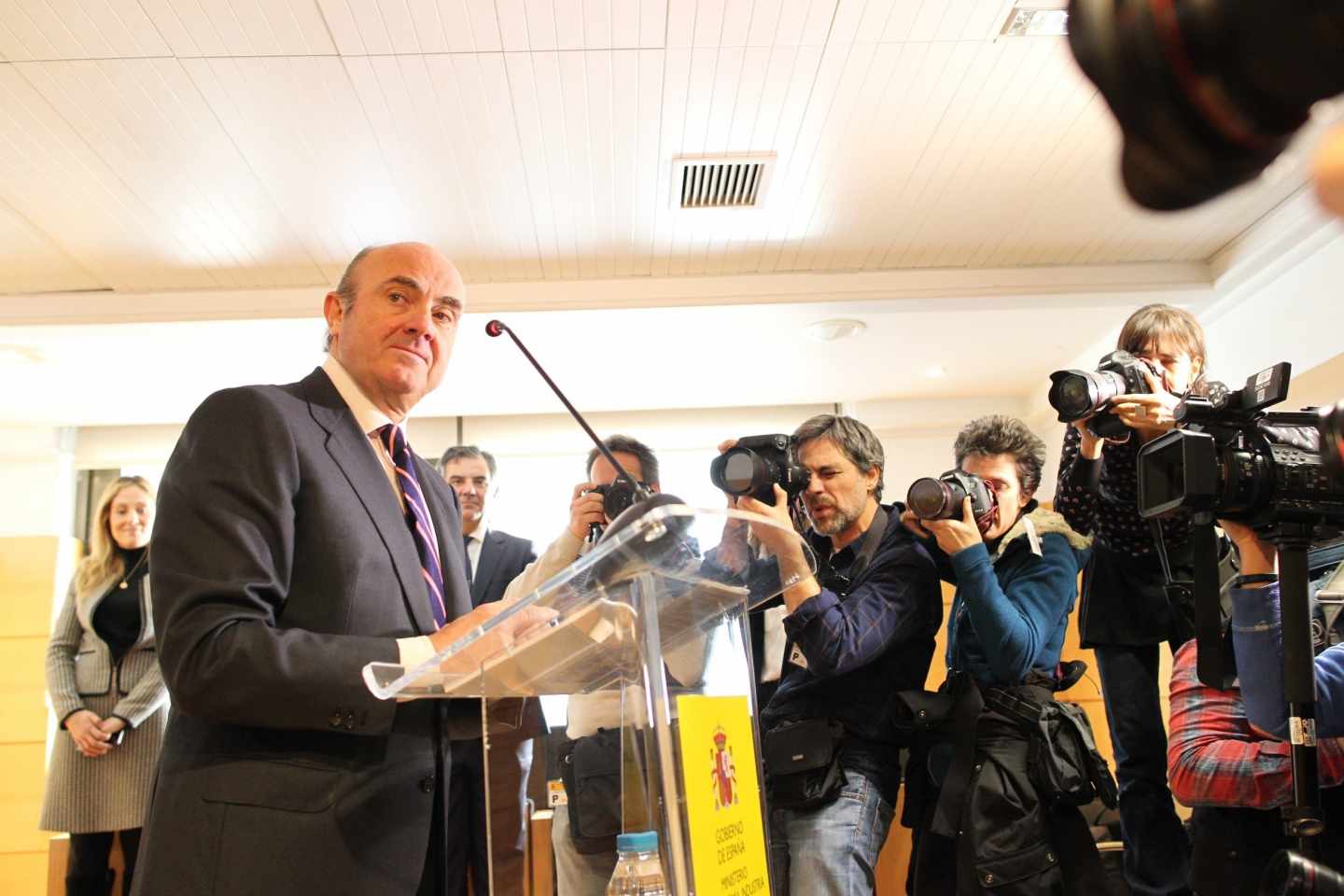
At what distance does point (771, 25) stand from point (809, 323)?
7.75 ft

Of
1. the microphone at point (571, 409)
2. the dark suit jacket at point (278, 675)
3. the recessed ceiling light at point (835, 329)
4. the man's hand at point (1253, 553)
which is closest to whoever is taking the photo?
the dark suit jacket at point (278, 675)

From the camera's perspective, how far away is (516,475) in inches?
281

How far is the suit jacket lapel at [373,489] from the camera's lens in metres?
1.39

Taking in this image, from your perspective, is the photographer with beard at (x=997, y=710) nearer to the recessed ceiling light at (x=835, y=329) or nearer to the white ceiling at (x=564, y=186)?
the white ceiling at (x=564, y=186)

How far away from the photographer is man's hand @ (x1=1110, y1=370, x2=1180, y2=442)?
198 centimetres

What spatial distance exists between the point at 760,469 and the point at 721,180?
242cm

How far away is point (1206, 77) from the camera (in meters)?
0.41

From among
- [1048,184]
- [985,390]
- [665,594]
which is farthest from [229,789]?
[985,390]

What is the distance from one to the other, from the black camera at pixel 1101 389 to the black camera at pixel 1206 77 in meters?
1.57

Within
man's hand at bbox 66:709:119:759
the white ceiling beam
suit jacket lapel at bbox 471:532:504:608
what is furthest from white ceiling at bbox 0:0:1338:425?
man's hand at bbox 66:709:119:759

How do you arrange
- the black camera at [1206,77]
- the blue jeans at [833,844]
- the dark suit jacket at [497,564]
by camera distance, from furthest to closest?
the dark suit jacket at [497,564], the blue jeans at [833,844], the black camera at [1206,77]

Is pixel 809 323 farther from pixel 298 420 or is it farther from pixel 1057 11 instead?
pixel 298 420

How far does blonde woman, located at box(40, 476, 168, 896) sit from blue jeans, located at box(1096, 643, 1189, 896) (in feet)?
9.04

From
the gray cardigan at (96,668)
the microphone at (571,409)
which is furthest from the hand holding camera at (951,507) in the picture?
the gray cardigan at (96,668)
